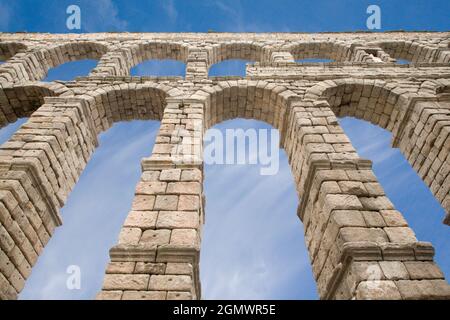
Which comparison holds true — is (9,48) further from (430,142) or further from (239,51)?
(430,142)

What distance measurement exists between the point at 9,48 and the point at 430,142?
16.1m

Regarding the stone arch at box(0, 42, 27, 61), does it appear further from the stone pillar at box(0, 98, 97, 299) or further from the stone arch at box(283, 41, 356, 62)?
the stone arch at box(283, 41, 356, 62)

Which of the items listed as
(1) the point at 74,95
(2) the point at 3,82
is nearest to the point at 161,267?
(1) the point at 74,95

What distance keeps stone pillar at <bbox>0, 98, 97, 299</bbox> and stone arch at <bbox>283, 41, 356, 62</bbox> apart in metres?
9.43

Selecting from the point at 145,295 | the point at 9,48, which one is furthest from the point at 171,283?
the point at 9,48

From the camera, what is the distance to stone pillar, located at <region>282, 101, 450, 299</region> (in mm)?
4484

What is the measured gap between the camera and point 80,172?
866 cm

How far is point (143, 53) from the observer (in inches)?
576

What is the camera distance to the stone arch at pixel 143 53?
13.3 m

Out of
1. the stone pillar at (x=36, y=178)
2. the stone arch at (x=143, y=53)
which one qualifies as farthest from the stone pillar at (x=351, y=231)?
the stone arch at (x=143, y=53)

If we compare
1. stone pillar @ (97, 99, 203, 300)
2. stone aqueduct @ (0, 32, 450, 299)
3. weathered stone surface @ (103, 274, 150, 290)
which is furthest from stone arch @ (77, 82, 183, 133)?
weathered stone surface @ (103, 274, 150, 290)

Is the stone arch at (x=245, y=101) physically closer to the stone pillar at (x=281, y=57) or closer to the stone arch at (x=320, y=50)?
the stone pillar at (x=281, y=57)
